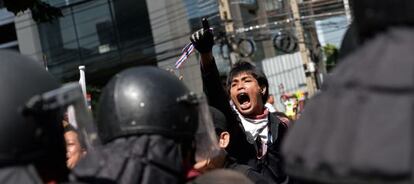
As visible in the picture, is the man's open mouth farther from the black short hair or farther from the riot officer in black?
the riot officer in black

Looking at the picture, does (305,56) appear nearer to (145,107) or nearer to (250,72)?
(250,72)

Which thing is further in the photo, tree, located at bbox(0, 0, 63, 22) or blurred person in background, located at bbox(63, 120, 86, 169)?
tree, located at bbox(0, 0, 63, 22)

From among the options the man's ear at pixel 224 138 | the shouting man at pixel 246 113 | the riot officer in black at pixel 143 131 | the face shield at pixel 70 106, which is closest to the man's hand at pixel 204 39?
the shouting man at pixel 246 113

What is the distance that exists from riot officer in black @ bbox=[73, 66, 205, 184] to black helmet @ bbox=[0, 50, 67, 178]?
0.15 metres

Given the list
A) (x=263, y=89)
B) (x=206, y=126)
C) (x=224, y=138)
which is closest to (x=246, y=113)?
(x=263, y=89)

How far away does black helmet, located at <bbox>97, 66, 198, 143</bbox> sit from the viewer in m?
2.39

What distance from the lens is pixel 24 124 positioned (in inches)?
84.5

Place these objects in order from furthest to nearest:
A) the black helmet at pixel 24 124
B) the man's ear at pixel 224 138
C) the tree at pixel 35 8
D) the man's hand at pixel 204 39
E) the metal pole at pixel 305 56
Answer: the metal pole at pixel 305 56
the tree at pixel 35 8
the man's ear at pixel 224 138
the man's hand at pixel 204 39
the black helmet at pixel 24 124

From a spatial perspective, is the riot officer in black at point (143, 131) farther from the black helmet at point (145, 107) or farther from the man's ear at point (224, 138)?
the man's ear at point (224, 138)

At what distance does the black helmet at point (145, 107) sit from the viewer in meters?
2.39

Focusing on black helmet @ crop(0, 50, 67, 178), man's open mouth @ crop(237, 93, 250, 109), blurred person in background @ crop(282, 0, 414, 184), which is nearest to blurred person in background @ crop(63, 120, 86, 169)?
black helmet @ crop(0, 50, 67, 178)

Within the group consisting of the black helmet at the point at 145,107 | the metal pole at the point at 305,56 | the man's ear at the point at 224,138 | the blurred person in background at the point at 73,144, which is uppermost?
the black helmet at the point at 145,107

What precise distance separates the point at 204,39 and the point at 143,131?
1523 mm

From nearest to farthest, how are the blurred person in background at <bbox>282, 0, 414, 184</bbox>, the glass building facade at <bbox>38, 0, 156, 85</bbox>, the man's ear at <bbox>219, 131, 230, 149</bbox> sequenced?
the blurred person in background at <bbox>282, 0, 414, 184</bbox>, the man's ear at <bbox>219, 131, 230, 149</bbox>, the glass building facade at <bbox>38, 0, 156, 85</bbox>
